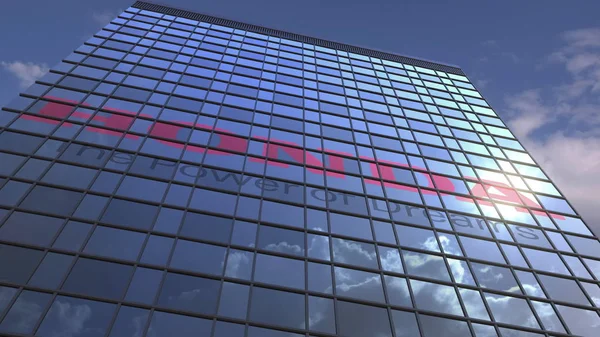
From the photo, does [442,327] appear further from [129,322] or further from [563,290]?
[129,322]

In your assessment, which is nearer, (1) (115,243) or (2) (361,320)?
(2) (361,320)

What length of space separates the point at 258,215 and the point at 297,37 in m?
28.4

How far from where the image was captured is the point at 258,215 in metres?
17.6

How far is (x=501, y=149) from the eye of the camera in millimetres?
29125

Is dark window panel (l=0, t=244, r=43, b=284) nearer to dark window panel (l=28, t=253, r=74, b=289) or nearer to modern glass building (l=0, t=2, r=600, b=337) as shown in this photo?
modern glass building (l=0, t=2, r=600, b=337)

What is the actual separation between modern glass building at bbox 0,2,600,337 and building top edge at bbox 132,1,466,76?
962 centimetres

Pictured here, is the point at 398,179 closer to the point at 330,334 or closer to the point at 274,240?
the point at 274,240

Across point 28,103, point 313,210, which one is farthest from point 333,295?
point 28,103

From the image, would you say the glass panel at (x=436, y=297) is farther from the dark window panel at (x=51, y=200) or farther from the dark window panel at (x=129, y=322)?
the dark window panel at (x=51, y=200)

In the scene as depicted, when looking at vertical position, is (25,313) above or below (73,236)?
below

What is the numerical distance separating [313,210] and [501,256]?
9.44 m

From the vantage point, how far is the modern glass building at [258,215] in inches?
524

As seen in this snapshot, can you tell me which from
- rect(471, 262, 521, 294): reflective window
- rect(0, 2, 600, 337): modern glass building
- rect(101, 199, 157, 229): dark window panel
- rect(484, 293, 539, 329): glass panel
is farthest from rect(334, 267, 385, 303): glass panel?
rect(101, 199, 157, 229): dark window panel

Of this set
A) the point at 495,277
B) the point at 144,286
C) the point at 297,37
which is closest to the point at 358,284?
the point at 495,277
